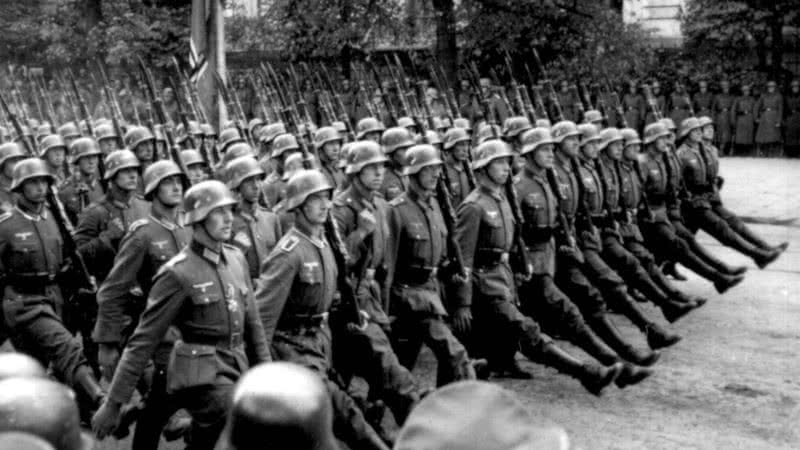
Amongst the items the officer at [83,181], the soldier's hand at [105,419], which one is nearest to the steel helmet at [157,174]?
the soldier's hand at [105,419]

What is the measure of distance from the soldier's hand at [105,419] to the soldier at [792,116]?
21823 millimetres

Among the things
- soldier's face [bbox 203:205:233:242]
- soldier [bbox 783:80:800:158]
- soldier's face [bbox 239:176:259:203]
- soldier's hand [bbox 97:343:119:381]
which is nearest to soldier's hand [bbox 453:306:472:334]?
soldier's face [bbox 239:176:259:203]

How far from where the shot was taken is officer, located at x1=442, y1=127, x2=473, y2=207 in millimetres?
11867

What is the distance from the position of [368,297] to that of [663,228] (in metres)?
5.40

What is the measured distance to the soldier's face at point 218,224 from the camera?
6516 millimetres

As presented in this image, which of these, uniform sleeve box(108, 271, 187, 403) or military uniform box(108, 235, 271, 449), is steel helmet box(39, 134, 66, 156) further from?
uniform sleeve box(108, 271, 187, 403)

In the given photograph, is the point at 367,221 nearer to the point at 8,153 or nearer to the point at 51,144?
the point at 8,153

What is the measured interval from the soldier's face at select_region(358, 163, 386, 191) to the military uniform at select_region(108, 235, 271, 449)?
2.45m

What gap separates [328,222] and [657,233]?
5.73m

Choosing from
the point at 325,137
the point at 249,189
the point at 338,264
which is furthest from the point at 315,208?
the point at 325,137

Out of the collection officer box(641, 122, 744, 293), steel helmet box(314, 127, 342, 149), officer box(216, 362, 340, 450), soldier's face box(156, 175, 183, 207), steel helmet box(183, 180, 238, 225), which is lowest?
officer box(641, 122, 744, 293)

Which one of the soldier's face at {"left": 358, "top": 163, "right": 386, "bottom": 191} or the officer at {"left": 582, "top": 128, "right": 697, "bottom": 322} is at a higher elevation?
the soldier's face at {"left": 358, "top": 163, "right": 386, "bottom": 191}

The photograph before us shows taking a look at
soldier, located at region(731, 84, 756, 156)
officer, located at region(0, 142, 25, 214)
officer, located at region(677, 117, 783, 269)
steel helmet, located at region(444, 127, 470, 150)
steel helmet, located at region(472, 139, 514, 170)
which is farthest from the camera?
soldier, located at region(731, 84, 756, 156)

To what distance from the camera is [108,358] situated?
7.66m
